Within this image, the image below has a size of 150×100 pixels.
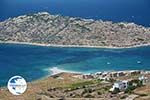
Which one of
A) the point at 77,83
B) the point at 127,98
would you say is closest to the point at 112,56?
the point at 77,83

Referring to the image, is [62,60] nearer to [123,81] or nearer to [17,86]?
[123,81]

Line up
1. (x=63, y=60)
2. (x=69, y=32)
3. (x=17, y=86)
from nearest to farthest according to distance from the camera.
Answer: (x=17, y=86) < (x=63, y=60) < (x=69, y=32)

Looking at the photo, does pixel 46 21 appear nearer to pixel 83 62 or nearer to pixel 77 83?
pixel 83 62

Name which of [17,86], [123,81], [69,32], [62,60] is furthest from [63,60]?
[17,86]

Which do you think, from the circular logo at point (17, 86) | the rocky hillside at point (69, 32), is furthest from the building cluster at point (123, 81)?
the rocky hillside at point (69, 32)

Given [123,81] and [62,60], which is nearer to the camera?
[123,81]

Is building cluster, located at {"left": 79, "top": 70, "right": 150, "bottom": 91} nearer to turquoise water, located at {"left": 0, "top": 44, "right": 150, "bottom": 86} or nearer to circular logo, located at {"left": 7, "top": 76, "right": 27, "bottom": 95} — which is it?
turquoise water, located at {"left": 0, "top": 44, "right": 150, "bottom": 86}

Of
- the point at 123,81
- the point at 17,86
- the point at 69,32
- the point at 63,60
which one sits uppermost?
the point at 69,32

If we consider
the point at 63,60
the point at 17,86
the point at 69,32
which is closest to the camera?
the point at 17,86
